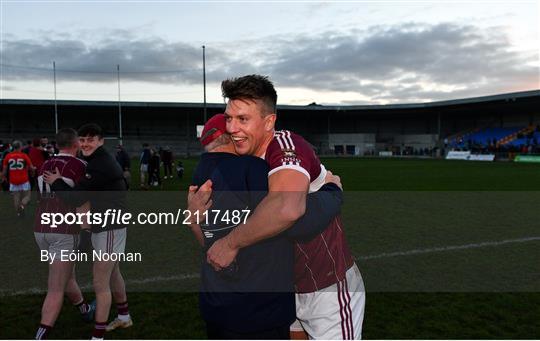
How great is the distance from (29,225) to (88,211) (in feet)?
21.8

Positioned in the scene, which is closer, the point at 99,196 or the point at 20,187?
the point at 99,196

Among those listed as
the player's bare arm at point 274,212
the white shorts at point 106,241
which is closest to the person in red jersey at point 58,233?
the white shorts at point 106,241

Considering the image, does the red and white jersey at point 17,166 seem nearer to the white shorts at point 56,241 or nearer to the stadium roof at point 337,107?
the white shorts at point 56,241

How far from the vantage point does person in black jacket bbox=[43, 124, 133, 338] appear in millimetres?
3525

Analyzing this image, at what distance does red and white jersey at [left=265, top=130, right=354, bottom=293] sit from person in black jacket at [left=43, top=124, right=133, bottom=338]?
7.01 ft

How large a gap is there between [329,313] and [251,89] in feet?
4.30

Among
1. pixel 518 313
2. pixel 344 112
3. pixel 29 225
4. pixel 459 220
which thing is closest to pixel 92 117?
pixel 344 112

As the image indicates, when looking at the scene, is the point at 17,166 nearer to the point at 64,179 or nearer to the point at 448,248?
the point at 64,179

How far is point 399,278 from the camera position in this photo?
541cm

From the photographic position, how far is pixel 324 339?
229 cm

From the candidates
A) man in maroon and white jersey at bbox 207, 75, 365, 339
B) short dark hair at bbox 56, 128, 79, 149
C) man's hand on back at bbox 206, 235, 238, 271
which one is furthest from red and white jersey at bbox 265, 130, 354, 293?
short dark hair at bbox 56, 128, 79, 149

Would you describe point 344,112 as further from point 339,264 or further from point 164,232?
point 339,264

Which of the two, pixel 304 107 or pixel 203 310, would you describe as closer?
pixel 203 310

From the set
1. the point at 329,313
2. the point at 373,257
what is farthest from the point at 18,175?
the point at 329,313
